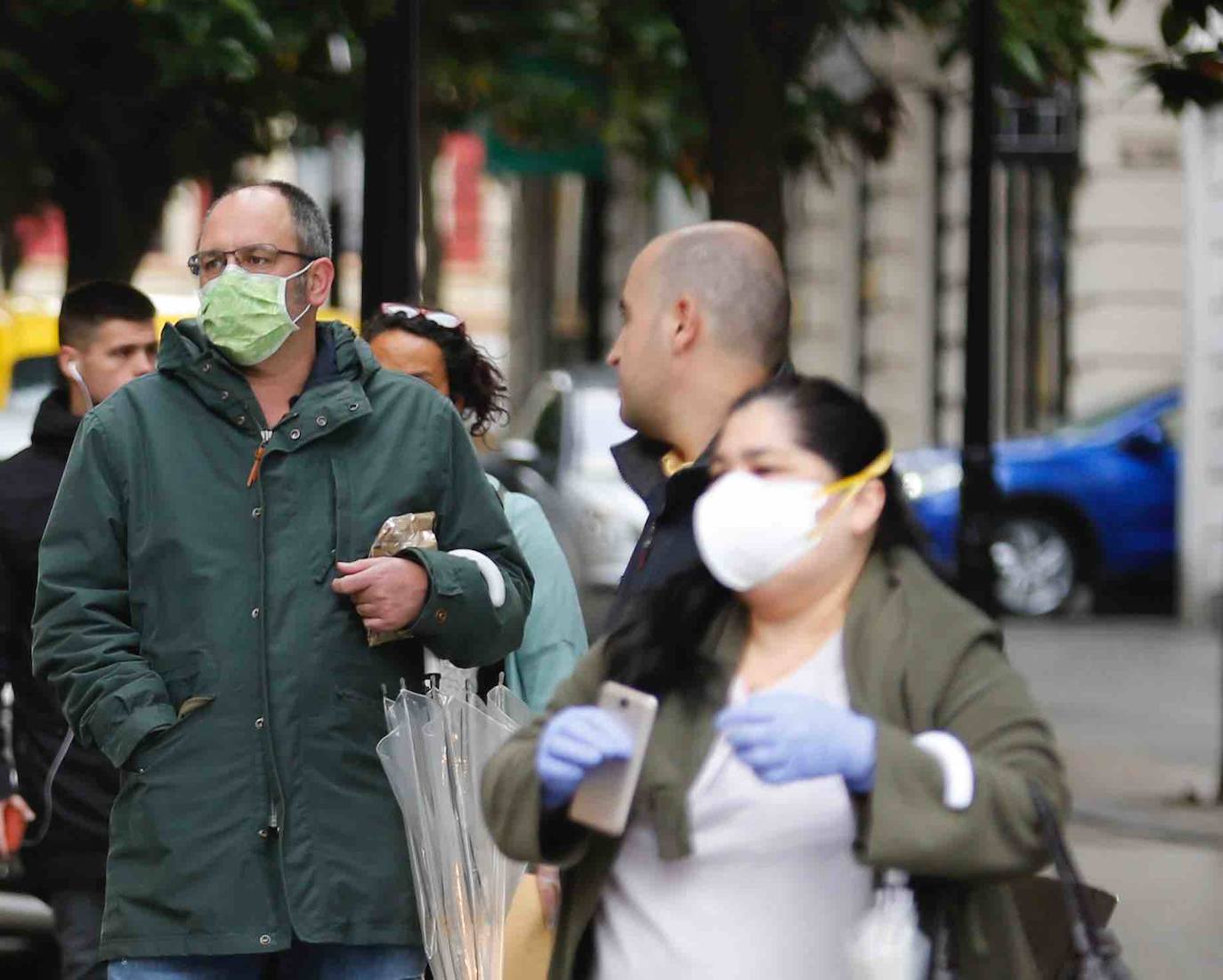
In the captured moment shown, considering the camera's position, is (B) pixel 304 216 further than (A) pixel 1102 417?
No

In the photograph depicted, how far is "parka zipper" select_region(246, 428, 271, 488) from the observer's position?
4137mm

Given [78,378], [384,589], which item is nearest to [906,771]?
[384,589]

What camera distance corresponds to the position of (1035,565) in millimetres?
19938

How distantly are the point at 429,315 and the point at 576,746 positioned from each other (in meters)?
2.70

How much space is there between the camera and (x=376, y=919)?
13.6 feet

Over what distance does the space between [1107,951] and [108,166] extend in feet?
42.7

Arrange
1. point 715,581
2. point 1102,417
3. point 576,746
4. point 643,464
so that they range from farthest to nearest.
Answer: point 1102,417 → point 643,464 → point 715,581 → point 576,746

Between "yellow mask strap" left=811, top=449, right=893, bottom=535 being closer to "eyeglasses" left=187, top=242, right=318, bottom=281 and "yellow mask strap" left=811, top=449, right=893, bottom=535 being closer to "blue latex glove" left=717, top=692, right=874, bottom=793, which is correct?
"blue latex glove" left=717, top=692, right=874, bottom=793

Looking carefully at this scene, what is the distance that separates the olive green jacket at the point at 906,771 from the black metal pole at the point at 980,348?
7.00 metres

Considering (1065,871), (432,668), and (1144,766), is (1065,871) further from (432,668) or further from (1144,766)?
(1144,766)

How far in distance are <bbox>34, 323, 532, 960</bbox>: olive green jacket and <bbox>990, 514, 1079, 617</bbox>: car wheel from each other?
1581 centimetres

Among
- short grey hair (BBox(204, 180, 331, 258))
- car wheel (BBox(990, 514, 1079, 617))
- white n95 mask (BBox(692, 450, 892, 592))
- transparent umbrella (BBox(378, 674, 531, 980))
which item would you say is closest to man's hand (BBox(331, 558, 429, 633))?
transparent umbrella (BBox(378, 674, 531, 980))

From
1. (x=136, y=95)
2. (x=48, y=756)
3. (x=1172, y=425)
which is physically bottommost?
(x=1172, y=425)

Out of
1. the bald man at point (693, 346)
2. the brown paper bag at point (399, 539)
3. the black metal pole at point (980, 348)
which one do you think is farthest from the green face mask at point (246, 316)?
the black metal pole at point (980, 348)
